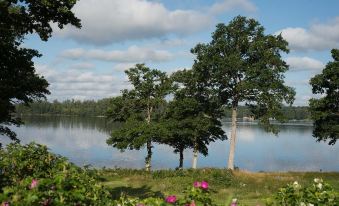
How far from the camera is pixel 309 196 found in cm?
663

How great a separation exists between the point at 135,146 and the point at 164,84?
673 cm

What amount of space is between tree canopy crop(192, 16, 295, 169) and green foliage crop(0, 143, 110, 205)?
2833 cm

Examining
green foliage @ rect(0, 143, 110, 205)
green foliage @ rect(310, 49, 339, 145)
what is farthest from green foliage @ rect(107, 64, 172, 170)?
green foliage @ rect(0, 143, 110, 205)

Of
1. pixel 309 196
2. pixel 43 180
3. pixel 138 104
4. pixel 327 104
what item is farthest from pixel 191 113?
pixel 43 180

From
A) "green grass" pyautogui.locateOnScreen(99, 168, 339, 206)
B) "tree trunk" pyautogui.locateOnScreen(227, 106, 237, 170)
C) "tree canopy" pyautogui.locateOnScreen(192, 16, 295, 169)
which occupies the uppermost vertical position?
"tree canopy" pyautogui.locateOnScreen(192, 16, 295, 169)

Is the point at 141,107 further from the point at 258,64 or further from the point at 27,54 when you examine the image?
the point at 27,54

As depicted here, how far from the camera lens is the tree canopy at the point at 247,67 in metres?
35.0

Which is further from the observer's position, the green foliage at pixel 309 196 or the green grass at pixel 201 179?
the green grass at pixel 201 179

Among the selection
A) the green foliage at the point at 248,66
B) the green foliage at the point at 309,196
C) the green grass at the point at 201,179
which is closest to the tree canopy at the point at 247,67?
the green foliage at the point at 248,66

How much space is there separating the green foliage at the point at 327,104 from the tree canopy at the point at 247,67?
3.17 metres

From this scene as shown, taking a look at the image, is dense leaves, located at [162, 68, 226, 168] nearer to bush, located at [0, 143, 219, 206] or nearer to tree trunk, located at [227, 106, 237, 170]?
tree trunk, located at [227, 106, 237, 170]

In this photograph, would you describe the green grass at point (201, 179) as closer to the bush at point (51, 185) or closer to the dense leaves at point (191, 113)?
the dense leaves at point (191, 113)

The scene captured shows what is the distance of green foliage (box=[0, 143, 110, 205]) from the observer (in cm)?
488

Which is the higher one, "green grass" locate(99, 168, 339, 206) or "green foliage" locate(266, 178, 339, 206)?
"green foliage" locate(266, 178, 339, 206)
